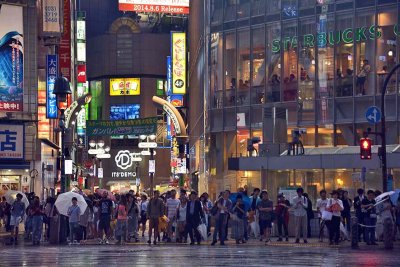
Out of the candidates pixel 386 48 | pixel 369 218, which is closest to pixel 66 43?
pixel 386 48

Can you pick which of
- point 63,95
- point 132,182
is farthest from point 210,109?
point 132,182

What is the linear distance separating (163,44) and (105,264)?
99719 millimetres

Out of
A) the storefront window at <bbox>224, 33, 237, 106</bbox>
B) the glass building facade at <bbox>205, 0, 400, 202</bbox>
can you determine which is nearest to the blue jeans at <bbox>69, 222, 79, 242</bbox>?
the glass building facade at <bbox>205, 0, 400, 202</bbox>

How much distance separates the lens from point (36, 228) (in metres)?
37.3

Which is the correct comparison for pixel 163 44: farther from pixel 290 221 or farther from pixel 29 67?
pixel 290 221

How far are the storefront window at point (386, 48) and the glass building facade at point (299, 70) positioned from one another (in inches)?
1.9

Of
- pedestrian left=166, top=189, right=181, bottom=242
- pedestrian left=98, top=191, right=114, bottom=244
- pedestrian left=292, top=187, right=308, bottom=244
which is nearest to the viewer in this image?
pedestrian left=292, top=187, right=308, bottom=244

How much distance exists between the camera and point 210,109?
61.3m

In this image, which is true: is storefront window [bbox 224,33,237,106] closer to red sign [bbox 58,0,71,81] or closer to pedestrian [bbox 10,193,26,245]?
red sign [bbox 58,0,71,81]

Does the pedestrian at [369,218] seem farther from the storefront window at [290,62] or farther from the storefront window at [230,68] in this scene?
the storefront window at [230,68]

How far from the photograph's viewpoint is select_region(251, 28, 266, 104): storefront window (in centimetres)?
5703

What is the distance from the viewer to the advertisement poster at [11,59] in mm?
57812

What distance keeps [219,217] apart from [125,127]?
35461mm

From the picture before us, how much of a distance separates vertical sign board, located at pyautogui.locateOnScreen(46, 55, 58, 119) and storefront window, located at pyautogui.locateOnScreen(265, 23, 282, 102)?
12.6 m
